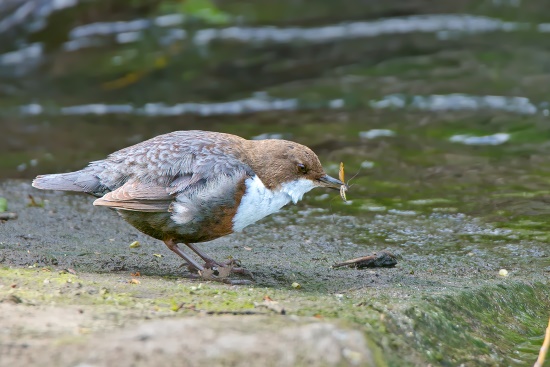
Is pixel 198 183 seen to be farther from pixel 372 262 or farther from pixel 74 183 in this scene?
pixel 372 262

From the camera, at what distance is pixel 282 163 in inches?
193

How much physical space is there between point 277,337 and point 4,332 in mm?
1030

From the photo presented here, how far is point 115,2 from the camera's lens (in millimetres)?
12906

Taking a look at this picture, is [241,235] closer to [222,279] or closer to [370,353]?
[222,279]

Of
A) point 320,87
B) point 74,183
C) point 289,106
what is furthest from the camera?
point 320,87

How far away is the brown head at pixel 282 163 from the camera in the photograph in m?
4.88

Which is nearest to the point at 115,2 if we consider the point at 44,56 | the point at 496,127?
the point at 44,56

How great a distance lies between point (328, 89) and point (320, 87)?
149 mm

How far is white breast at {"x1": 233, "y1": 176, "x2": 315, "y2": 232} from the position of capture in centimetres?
469

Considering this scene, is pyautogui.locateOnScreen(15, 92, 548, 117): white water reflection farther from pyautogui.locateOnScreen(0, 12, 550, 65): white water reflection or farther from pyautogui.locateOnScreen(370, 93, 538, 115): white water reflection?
pyautogui.locateOnScreen(0, 12, 550, 65): white water reflection

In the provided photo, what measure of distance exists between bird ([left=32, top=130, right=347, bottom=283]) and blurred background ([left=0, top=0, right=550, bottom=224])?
189 cm

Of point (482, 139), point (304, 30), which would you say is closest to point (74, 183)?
point (482, 139)

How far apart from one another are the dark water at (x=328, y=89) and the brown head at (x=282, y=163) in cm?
126

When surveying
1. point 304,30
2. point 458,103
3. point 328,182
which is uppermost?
point 328,182
